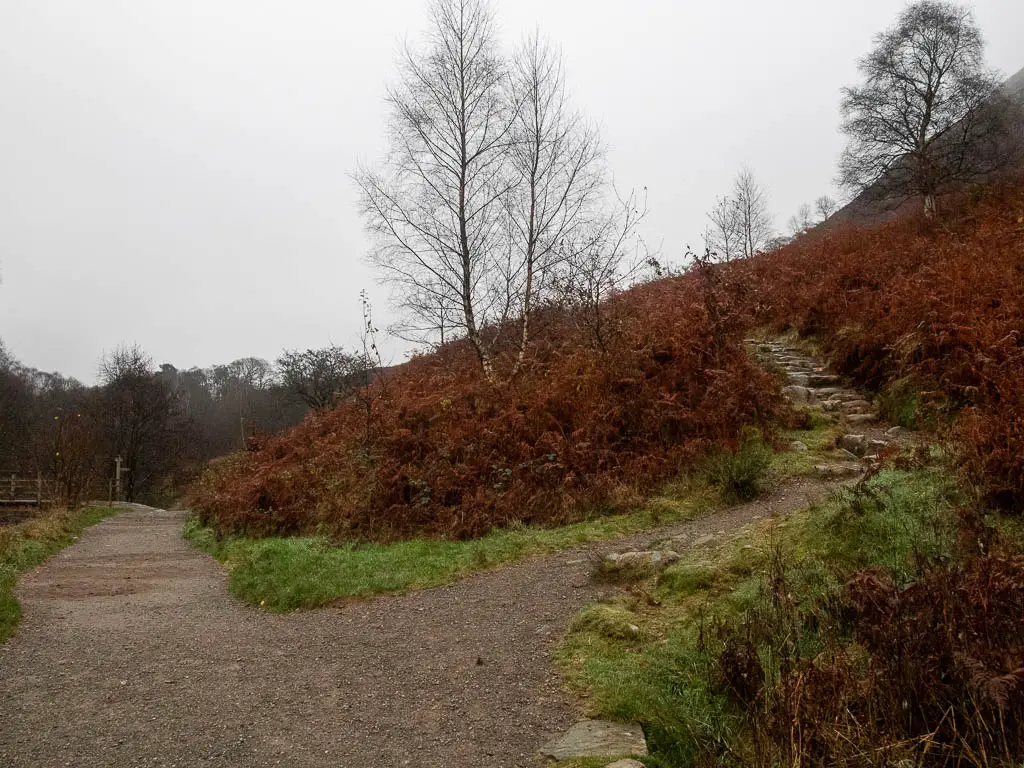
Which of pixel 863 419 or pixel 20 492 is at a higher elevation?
pixel 863 419

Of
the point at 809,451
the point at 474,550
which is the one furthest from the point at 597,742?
the point at 809,451

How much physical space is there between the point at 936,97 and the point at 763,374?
37.9ft

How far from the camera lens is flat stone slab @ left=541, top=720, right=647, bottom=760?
10.6ft

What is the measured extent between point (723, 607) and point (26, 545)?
13.3 metres

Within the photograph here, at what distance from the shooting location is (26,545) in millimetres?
11648

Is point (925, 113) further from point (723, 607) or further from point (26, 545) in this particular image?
point (26, 545)

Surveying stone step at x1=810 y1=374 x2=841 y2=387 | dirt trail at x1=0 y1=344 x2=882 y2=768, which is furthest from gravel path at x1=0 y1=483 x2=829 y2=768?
stone step at x1=810 y1=374 x2=841 y2=387

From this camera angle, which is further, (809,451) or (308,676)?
(809,451)

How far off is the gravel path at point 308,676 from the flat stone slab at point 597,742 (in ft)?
0.51

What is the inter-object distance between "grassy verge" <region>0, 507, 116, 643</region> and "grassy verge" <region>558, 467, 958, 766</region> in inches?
Result: 251

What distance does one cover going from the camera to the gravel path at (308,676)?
380cm

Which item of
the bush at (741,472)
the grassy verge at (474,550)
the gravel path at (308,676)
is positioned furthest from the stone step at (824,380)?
the gravel path at (308,676)

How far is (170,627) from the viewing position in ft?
22.3

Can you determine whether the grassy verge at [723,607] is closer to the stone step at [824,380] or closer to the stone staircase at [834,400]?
the stone staircase at [834,400]
